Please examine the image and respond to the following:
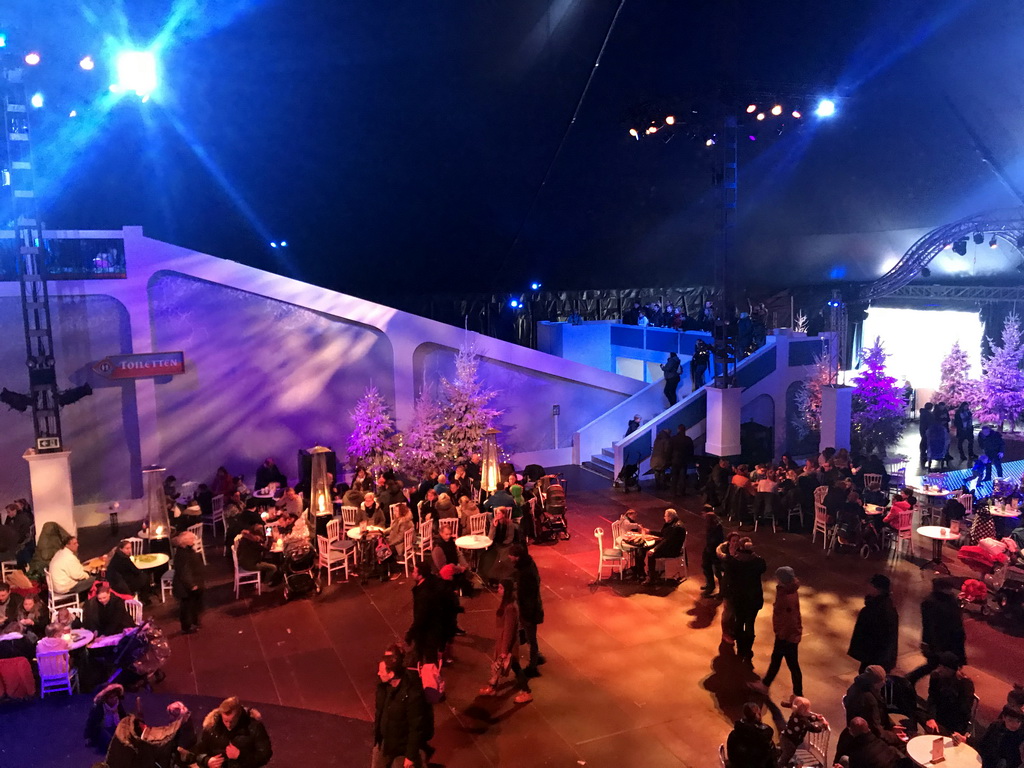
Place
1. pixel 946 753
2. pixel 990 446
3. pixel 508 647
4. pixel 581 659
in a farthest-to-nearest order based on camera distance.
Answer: pixel 990 446
pixel 581 659
pixel 508 647
pixel 946 753

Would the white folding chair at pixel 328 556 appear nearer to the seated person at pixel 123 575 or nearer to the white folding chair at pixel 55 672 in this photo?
the seated person at pixel 123 575

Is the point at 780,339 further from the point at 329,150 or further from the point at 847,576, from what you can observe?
the point at 329,150

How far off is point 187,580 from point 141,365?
19.6 ft

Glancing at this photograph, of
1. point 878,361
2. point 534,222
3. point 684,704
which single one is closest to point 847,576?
point 684,704

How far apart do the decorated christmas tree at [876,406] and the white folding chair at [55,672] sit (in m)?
14.3

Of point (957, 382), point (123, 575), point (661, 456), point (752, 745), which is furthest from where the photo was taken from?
point (957, 382)

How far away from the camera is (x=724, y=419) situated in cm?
1434

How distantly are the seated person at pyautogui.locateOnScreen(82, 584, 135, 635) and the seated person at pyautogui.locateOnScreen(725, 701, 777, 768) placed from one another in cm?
586

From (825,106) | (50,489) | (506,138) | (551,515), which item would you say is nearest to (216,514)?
(50,489)

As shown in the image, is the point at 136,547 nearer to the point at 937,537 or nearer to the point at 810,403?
the point at 937,537

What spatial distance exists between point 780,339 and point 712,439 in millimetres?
3215

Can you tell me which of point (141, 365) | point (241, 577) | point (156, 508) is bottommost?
point (241, 577)

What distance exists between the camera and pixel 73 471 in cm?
1324

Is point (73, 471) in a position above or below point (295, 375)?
below
